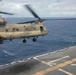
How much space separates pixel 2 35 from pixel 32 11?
5279 millimetres

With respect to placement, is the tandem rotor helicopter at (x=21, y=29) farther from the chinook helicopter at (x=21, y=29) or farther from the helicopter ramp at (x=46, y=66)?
the helicopter ramp at (x=46, y=66)

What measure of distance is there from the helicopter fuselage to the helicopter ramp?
5.30 m

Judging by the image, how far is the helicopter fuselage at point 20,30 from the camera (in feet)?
76.6

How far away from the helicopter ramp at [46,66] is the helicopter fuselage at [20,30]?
209 inches

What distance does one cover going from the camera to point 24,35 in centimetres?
2531

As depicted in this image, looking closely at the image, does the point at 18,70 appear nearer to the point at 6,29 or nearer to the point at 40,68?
the point at 40,68

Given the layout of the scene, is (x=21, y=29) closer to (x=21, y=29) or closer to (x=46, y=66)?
(x=21, y=29)

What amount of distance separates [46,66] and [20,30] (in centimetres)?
788

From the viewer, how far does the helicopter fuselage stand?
23.3 m

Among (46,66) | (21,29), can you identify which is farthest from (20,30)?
(46,66)

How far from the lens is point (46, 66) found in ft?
95.9

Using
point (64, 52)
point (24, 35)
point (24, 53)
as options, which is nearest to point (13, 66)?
point (24, 35)

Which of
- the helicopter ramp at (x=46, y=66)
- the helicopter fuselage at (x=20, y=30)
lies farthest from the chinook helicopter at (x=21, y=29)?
the helicopter ramp at (x=46, y=66)

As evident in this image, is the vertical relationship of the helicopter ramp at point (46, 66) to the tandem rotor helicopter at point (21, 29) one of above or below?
below
